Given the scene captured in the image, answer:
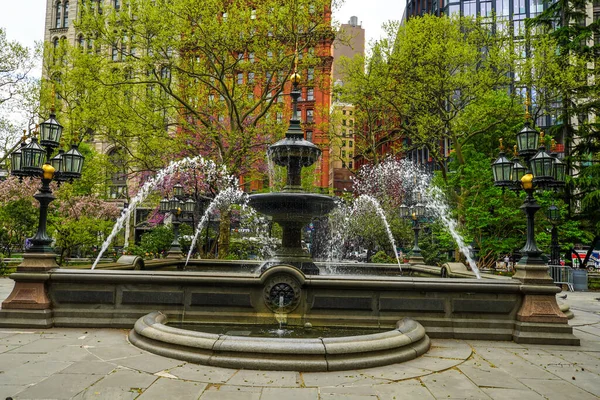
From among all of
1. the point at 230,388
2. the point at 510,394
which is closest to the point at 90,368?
the point at 230,388

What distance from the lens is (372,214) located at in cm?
3105

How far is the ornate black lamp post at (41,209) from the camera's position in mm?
8195

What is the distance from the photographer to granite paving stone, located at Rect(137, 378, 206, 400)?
4.73m

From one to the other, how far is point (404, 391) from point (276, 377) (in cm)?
158

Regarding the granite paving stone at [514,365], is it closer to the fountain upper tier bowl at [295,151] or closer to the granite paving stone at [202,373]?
the granite paving stone at [202,373]

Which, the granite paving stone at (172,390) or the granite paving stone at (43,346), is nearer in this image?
the granite paving stone at (172,390)

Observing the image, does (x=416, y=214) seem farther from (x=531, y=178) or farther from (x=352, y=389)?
(x=352, y=389)

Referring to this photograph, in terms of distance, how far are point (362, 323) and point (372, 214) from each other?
23514mm

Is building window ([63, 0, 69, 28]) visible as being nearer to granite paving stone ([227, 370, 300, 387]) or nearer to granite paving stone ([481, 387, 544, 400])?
granite paving stone ([227, 370, 300, 387])

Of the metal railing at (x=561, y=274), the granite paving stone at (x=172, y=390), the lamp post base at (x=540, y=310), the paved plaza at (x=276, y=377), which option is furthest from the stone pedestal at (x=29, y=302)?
the metal railing at (x=561, y=274)

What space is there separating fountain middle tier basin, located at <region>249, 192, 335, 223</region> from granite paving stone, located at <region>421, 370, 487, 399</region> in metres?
5.27

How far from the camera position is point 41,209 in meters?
9.03

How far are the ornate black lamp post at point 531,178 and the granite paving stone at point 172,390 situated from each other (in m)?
6.45

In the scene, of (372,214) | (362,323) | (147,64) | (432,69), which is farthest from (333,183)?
(362,323)
